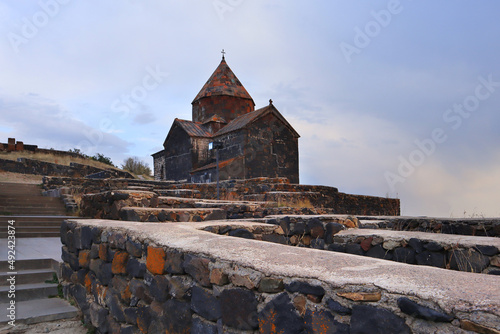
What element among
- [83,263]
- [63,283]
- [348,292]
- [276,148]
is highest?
[276,148]

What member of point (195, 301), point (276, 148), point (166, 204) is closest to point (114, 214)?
point (166, 204)

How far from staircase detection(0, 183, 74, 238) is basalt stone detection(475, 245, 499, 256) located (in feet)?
27.1

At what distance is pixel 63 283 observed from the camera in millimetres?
5043

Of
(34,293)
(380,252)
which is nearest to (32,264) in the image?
(34,293)

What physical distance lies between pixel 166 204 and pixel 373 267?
5.80 meters

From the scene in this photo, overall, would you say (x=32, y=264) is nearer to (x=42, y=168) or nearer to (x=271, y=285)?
(x=271, y=285)

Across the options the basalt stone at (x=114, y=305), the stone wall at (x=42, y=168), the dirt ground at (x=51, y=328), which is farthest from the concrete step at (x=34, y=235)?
the stone wall at (x=42, y=168)

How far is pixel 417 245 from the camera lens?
13.8 ft

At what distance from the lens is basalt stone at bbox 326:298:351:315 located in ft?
5.44

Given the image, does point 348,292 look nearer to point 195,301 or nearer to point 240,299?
point 240,299

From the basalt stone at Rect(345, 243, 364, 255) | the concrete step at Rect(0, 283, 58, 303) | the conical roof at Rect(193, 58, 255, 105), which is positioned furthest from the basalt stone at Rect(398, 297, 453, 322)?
the conical roof at Rect(193, 58, 255, 105)

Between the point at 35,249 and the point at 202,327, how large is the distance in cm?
555

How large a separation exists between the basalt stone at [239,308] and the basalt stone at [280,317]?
0.07 m

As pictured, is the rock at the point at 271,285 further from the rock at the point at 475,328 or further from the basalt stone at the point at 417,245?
the basalt stone at the point at 417,245
